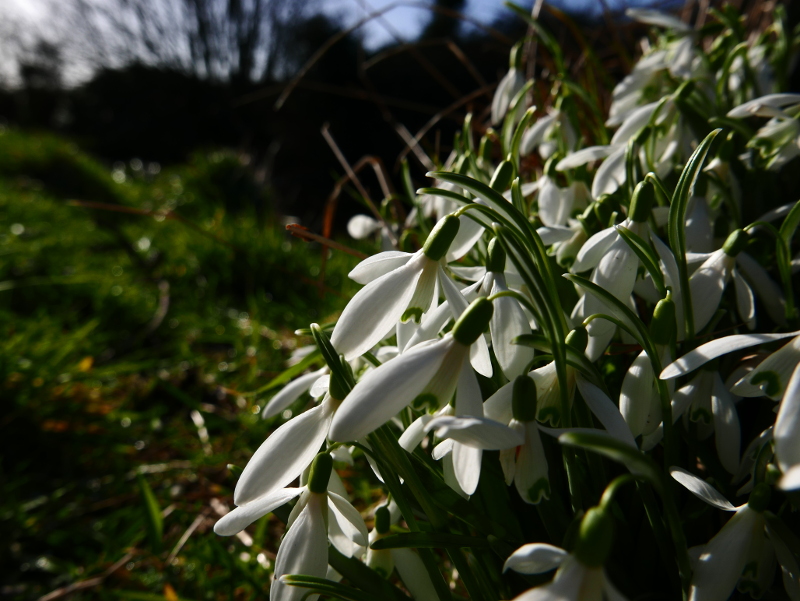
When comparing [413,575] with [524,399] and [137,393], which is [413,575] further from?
[137,393]

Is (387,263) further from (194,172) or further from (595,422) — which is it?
(194,172)

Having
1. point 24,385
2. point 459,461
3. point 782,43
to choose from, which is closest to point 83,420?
point 24,385

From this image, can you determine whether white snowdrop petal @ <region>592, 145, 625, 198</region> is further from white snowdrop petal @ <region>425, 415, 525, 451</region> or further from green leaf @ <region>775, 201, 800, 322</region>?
white snowdrop petal @ <region>425, 415, 525, 451</region>

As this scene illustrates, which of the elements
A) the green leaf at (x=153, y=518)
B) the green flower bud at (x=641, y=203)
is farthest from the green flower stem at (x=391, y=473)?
the green leaf at (x=153, y=518)

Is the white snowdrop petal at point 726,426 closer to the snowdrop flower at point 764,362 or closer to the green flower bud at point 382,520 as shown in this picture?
the snowdrop flower at point 764,362

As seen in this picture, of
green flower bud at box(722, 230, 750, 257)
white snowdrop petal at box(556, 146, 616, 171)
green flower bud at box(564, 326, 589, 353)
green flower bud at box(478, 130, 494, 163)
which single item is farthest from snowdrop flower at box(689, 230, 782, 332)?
green flower bud at box(478, 130, 494, 163)
